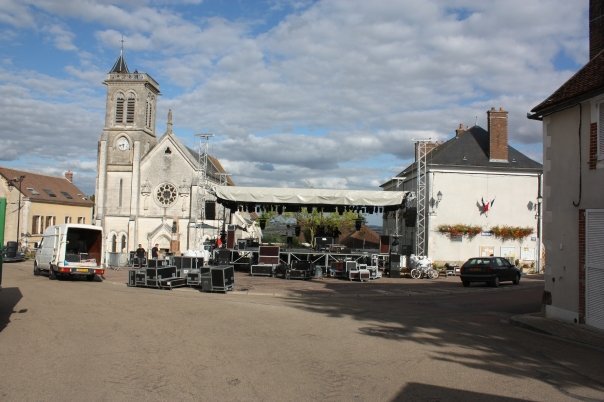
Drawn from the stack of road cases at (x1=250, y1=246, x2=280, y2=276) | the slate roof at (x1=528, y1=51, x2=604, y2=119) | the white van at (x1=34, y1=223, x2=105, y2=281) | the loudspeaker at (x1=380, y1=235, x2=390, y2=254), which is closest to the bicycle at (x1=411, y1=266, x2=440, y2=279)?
the loudspeaker at (x1=380, y1=235, x2=390, y2=254)

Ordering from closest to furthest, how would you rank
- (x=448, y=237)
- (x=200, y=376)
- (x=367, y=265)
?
(x=200, y=376)
(x=367, y=265)
(x=448, y=237)

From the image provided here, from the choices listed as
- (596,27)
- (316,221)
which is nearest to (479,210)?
(596,27)

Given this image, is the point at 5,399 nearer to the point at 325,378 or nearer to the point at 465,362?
the point at 325,378

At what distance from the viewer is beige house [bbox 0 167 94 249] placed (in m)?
53.2

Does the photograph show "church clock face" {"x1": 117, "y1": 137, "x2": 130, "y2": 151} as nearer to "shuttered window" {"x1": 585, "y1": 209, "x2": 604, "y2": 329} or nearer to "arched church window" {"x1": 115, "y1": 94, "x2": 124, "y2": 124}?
"arched church window" {"x1": 115, "y1": 94, "x2": 124, "y2": 124}

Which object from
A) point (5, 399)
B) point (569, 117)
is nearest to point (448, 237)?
point (569, 117)

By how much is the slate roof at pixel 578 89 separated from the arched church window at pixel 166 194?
38.9 meters

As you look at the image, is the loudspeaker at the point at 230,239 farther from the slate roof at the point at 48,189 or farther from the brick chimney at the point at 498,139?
the slate roof at the point at 48,189

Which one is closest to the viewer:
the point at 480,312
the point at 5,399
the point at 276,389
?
the point at 5,399

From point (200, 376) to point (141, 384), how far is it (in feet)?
2.56

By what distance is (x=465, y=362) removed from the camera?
8422 mm

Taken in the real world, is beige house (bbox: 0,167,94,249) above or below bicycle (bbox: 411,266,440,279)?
above

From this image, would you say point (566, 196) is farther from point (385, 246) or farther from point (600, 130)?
point (385, 246)

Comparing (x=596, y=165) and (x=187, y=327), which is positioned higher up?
(x=596, y=165)
